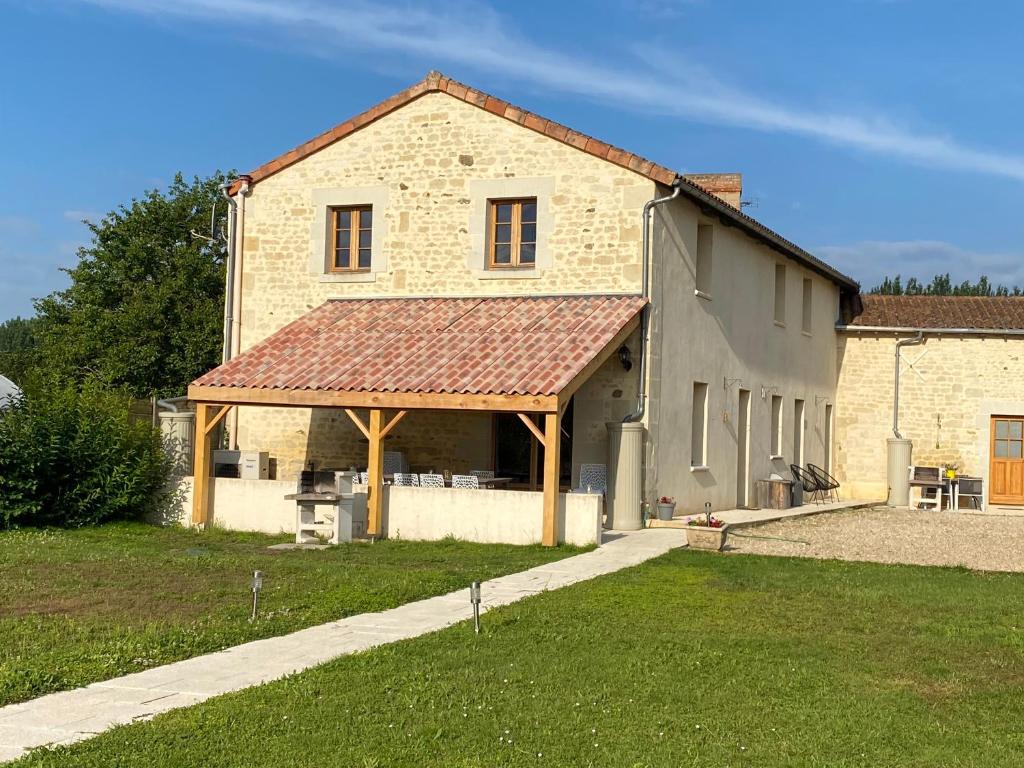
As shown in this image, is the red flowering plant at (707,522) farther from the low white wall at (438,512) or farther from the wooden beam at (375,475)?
the wooden beam at (375,475)

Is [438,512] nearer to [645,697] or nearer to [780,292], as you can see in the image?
[645,697]

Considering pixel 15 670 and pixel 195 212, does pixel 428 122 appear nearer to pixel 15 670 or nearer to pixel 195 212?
pixel 15 670

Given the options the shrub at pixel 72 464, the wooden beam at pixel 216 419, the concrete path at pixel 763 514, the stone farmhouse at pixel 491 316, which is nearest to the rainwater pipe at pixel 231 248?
the stone farmhouse at pixel 491 316

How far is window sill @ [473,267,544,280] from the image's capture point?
57.4 feet

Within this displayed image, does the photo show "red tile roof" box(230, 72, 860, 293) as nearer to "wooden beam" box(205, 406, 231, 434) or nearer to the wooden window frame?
the wooden window frame

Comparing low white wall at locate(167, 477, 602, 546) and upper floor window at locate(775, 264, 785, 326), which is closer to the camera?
low white wall at locate(167, 477, 602, 546)

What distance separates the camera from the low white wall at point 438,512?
14.1m

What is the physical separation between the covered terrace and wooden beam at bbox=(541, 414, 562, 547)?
0.04ft

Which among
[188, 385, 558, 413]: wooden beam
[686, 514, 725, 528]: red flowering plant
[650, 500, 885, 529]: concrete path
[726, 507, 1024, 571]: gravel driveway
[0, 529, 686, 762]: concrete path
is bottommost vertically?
[0, 529, 686, 762]: concrete path

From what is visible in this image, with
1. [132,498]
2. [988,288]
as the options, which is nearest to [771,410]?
[132,498]

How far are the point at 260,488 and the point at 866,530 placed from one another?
886cm

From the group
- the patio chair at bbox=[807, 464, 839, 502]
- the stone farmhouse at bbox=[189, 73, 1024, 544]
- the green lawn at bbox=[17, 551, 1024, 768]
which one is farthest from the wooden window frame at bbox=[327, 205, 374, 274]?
the patio chair at bbox=[807, 464, 839, 502]

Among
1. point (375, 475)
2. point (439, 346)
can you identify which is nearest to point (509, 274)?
point (439, 346)

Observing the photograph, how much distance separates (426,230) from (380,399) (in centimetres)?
446
